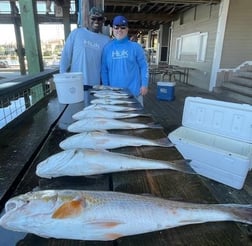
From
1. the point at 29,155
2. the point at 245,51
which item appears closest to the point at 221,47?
the point at 245,51

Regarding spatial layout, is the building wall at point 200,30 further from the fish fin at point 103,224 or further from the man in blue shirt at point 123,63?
the fish fin at point 103,224

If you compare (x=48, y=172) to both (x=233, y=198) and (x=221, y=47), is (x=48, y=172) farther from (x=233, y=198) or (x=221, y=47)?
(x=221, y=47)

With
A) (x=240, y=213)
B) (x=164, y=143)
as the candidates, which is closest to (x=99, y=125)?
(x=164, y=143)

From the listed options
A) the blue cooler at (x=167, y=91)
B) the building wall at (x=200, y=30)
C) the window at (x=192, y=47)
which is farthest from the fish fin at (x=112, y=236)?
the window at (x=192, y=47)

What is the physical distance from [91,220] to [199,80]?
38.2 feet

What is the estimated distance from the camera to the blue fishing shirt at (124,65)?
3250 mm

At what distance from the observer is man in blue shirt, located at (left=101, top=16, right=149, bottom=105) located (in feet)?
10.6

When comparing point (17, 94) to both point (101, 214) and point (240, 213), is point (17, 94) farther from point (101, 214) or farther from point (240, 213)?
point (240, 213)

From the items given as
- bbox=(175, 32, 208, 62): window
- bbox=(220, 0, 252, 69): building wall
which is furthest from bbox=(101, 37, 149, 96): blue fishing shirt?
bbox=(175, 32, 208, 62): window

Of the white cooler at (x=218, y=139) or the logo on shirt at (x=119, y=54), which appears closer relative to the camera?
the white cooler at (x=218, y=139)

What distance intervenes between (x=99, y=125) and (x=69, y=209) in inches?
33.4

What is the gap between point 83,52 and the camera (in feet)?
10.3

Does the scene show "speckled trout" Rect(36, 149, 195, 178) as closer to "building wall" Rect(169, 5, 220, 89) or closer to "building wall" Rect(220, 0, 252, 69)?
"building wall" Rect(220, 0, 252, 69)

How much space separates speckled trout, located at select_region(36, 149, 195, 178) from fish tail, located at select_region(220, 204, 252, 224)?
0.90ft
